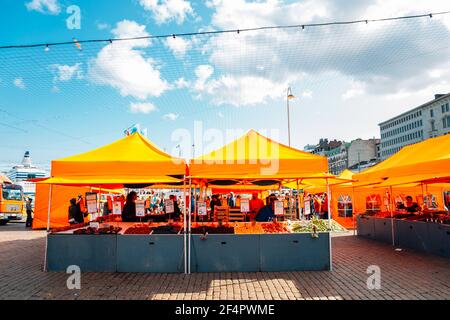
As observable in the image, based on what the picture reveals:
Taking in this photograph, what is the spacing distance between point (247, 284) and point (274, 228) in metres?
2.04

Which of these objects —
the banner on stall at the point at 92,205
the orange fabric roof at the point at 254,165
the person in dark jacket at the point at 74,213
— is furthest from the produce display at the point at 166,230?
the person in dark jacket at the point at 74,213

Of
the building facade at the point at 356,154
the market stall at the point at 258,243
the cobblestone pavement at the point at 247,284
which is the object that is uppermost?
the building facade at the point at 356,154

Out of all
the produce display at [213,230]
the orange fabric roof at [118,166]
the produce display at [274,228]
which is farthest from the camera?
the produce display at [274,228]

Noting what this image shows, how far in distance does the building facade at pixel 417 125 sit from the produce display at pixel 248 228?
91072 millimetres

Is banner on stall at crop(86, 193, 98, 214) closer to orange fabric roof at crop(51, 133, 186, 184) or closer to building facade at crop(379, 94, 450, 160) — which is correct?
orange fabric roof at crop(51, 133, 186, 184)

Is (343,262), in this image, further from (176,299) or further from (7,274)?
(7,274)

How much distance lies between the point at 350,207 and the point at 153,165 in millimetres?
14472

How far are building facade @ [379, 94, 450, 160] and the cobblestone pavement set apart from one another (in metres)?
90.2

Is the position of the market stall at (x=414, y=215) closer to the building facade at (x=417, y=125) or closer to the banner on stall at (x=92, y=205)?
the banner on stall at (x=92, y=205)

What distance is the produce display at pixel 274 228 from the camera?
26.8ft

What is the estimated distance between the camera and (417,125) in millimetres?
99438

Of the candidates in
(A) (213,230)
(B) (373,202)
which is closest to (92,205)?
(A) (213,230)
